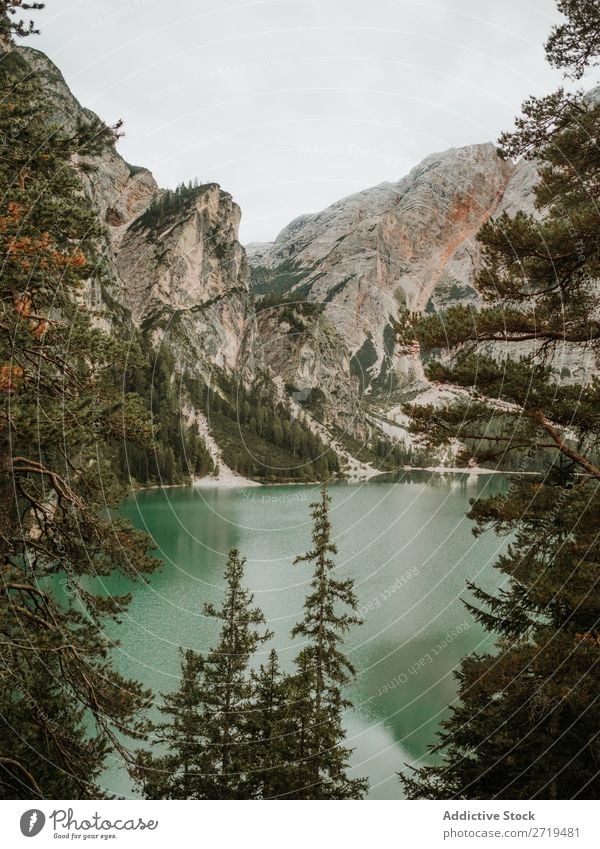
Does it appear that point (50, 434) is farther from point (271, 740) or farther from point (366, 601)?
point (366, 601)

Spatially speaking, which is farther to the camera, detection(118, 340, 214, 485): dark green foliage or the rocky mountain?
the rocky mountain

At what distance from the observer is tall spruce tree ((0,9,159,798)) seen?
5238mm

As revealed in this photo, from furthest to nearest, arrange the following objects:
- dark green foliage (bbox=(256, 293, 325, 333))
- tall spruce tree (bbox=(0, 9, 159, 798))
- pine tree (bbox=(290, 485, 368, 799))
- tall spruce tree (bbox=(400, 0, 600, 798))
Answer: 1. dark green foliage (bbox=(256, 293, 325, 333))
2. pine tree (bbox=(290, 485, 368, 799))
3. tall spruce tree (bbox=(400, 0, 600, 798))
4. tall spruce tree (bbox=(0, 9, 159, 798))

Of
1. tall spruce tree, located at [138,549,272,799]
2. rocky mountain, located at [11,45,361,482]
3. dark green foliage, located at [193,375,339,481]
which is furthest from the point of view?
rocky mountain, located at [11,45,361,482]

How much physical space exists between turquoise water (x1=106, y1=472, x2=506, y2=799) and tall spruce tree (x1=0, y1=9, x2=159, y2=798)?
2.92 meters

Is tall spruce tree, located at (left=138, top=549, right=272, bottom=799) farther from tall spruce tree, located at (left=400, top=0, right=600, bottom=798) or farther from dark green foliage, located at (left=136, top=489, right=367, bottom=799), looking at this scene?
tall spruce tree, located at (left=400, top=0, right=600, bottom=798)

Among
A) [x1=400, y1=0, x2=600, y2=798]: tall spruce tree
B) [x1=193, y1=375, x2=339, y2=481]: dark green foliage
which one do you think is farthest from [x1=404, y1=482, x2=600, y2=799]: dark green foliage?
[x1=193, y1=375, x2=339, y2=481]: dark green foliage

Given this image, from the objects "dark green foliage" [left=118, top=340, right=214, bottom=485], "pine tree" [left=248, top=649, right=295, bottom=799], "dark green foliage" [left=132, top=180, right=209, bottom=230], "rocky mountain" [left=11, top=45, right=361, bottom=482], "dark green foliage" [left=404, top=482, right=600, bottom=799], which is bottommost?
"pine tree" [left=248, top=649, right=295, bottom=799]

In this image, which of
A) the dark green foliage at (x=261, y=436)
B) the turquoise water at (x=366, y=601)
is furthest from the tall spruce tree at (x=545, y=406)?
the dark green foliage at (x=261, y=436)

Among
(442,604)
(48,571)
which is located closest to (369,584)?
(442,604)

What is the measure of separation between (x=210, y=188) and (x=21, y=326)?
149497mm

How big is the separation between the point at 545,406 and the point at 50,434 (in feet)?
15.8

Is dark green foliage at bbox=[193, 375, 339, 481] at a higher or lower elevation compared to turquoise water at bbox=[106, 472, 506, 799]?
higher
